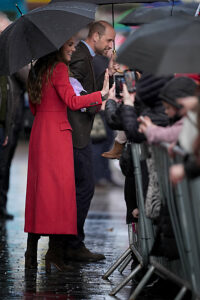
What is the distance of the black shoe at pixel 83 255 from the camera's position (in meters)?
7.94

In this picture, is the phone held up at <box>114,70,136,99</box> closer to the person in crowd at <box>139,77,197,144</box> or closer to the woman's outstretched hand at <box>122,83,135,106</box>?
the woman's outstretched hand at <box>122,83,135,106</box>

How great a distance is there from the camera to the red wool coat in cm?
714

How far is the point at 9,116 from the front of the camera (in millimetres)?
10492

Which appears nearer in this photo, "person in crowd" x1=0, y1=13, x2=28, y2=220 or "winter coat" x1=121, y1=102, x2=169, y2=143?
"winter coat" x1=121, y1=102, x2=169, y2=143

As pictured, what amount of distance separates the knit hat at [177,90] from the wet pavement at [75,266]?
63.5 inches

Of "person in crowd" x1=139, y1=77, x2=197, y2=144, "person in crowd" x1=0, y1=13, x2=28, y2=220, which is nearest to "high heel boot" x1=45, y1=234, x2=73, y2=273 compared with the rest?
"person in crowd" x1=139, y1=77, x2=197, y2=144

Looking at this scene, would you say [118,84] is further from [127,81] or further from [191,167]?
[191,167]

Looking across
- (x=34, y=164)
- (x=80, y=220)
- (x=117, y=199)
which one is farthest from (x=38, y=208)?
(x=117, y=199)

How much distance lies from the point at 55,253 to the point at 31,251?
238 mm

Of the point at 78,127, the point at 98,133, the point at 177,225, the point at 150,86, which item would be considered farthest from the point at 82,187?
the point at 98,133

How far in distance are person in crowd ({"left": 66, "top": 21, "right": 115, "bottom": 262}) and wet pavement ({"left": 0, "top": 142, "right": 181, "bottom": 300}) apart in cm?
31

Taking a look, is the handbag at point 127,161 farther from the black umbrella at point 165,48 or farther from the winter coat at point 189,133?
the winter coat at point 189,133

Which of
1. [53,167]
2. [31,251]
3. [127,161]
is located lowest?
[31,251]

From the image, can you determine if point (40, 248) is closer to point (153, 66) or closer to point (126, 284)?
point (126, 284)
